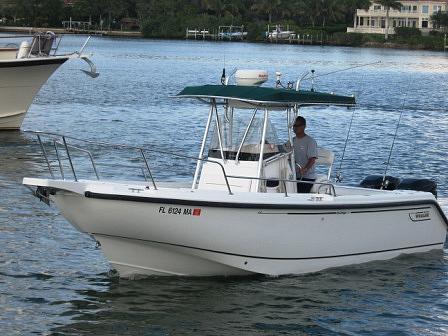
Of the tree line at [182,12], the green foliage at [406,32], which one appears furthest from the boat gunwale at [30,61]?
the tree line at [182,12]

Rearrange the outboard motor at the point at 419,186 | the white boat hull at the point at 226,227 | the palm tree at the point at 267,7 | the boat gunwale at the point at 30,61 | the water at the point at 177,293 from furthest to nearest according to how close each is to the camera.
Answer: the palm tree at the point at 267,7 < the boat gunwale at the point at 30,61 < the outboard motor at the point at 419,186 < the white boat hull at the point at 226,227 < the water at the point at 177,293

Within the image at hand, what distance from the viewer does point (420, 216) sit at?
16.6 m

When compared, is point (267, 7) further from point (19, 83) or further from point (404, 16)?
point (19, 83)

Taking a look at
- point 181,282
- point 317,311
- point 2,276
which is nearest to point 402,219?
point 317,311

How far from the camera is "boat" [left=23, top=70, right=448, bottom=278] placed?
14078mm

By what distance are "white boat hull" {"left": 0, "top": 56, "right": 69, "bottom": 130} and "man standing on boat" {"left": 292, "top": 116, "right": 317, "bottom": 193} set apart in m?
15.9

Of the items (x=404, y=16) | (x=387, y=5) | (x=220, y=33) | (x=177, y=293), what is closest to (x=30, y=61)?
(x=177, y=293)

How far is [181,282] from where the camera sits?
15062 millimetres

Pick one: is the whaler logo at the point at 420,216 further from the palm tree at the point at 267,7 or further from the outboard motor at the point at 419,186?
the palm tree at the point at 267,7

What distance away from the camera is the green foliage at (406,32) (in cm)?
17475

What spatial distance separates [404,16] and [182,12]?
38749 mm

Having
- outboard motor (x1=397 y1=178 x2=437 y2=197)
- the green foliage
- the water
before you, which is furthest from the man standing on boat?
the green foliage

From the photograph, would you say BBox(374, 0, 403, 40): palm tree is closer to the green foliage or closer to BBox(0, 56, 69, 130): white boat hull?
the green foliage

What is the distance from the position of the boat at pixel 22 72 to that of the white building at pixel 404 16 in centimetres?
15265
